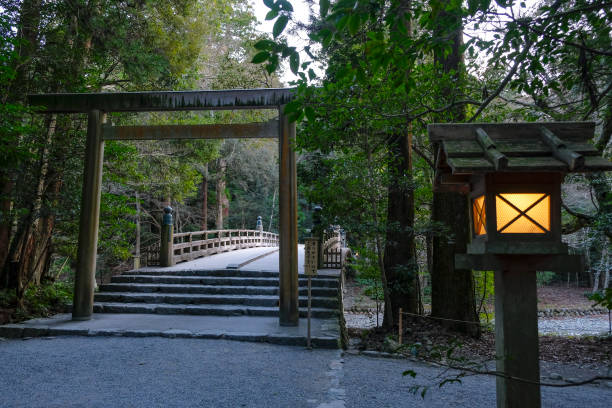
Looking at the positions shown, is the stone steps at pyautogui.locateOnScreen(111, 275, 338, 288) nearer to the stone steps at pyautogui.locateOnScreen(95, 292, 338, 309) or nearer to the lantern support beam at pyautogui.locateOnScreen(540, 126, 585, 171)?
the stone steps at pyautogui.locateOnScreen(95, 292, 338, 309)

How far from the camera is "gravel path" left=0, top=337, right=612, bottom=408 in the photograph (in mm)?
3824

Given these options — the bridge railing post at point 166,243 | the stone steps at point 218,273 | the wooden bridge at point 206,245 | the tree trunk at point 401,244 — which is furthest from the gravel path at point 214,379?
the wooden bridge at point 206,245

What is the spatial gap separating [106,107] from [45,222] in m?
2.79

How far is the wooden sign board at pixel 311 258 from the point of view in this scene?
237 inches

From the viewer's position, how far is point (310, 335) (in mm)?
5898

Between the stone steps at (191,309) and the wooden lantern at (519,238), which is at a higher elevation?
the wooden lantern at (519,238)

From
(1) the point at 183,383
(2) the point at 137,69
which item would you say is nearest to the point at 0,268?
(2) the point at 137,69

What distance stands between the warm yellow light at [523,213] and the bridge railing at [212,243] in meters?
10.1

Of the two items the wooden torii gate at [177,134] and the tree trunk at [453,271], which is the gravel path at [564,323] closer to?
the tree trunk at [453,271]

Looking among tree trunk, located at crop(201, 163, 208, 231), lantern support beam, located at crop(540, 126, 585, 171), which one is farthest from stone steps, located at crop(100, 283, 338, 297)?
tree trunk, located at crop(201, 163, 208, 231)

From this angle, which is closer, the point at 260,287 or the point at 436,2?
the point at 436,2

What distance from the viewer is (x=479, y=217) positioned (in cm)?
246

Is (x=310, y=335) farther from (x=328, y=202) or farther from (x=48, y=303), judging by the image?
(x=48, y=303)

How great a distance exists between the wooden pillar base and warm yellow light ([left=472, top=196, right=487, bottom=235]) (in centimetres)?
29
